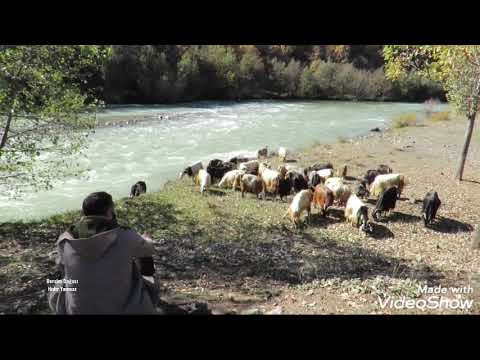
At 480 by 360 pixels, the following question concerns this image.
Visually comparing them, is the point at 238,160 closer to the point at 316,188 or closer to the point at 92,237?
the point at 316,188

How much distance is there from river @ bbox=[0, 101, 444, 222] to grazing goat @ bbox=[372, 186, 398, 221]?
28.5ft

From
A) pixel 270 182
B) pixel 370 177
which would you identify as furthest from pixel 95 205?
pixel 370 177

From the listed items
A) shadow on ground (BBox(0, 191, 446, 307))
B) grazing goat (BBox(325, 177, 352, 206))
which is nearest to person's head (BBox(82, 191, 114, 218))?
shadow on ground (BBox(0, 191, 446, 307))

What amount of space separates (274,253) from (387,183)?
A: 590 cm

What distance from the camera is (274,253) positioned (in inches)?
353

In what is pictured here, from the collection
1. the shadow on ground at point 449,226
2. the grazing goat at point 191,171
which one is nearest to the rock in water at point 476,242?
the shadow on ground at point 449,226

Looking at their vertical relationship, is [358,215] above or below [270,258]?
above

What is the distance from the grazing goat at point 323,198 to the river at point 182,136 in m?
7.06

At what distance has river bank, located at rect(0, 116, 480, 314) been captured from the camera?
6316 millimetres

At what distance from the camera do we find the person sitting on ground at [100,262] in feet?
11.0
